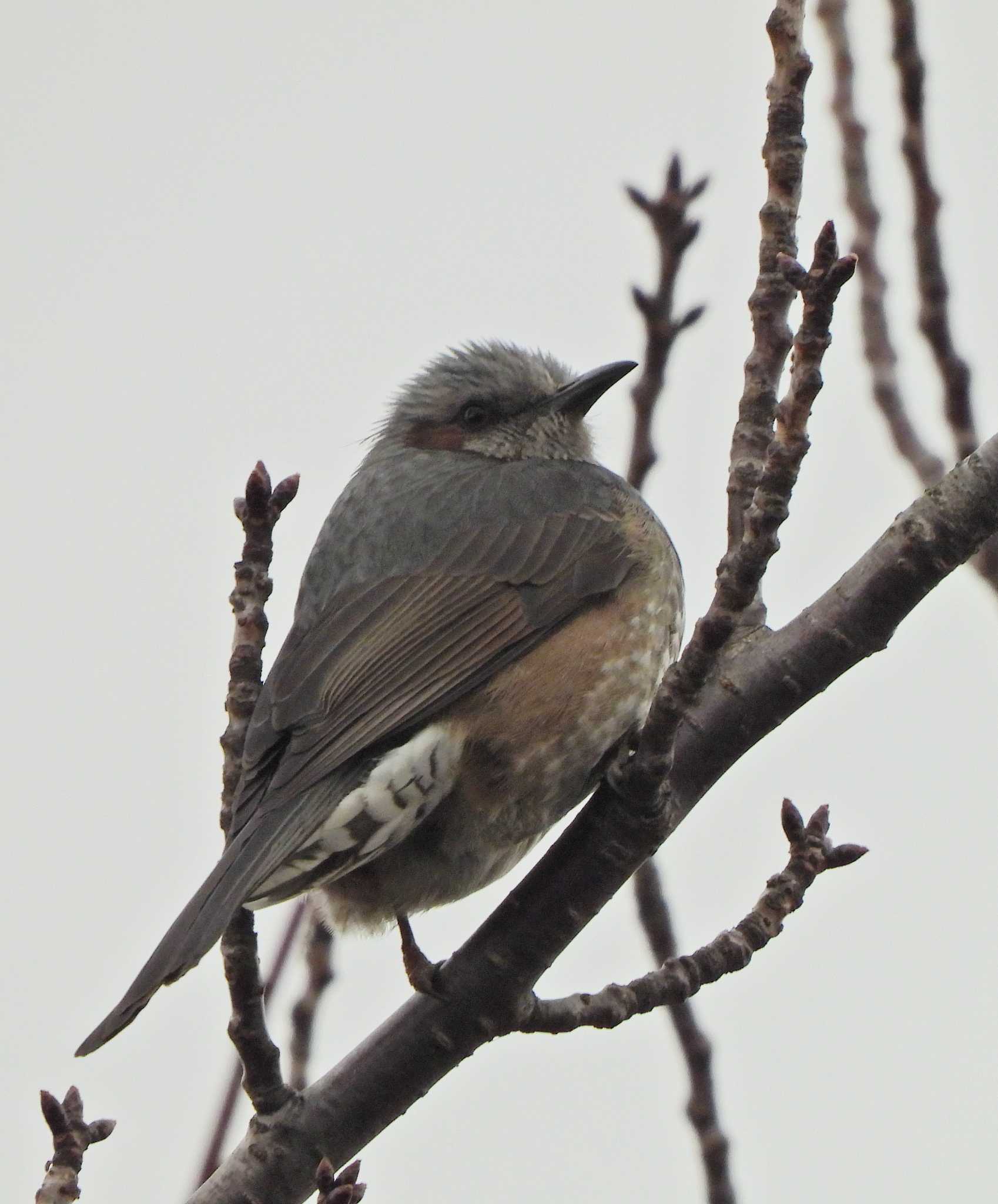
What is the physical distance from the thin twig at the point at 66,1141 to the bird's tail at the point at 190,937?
1.02 feet

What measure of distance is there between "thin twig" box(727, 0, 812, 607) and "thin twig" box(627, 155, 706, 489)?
23cm

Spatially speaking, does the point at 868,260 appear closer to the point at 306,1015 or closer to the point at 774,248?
the point at 774,248

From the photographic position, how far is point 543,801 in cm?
455

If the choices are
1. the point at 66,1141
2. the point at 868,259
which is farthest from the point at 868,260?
the point at 66,1141

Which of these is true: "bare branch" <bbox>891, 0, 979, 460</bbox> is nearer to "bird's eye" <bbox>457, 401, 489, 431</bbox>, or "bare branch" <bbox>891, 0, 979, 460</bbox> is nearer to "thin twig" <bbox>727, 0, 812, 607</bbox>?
"thin twig" <bbox>727, 0, 812, 607</bbox>

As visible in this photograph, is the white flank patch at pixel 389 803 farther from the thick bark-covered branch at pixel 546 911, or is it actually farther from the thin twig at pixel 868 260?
the thin twig at pixel 868 260

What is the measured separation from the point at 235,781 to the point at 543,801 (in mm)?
948

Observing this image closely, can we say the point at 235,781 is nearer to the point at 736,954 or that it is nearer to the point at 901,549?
the point at 736,954

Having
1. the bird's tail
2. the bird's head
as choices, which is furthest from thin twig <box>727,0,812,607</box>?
the bird's head

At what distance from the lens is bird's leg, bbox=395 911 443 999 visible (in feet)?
13.5

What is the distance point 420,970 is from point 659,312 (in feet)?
6.15

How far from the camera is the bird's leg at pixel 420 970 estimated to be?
13.5 ft

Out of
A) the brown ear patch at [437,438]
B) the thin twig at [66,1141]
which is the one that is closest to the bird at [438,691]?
the thin twig at [66,1141]

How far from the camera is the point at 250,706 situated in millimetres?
3844
